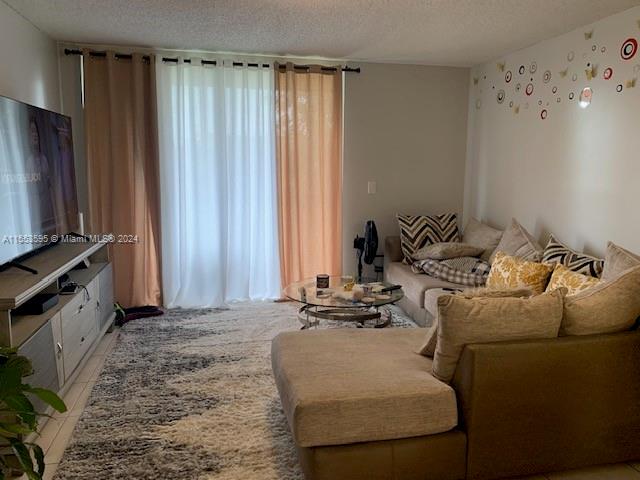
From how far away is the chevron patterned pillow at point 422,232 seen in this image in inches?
190

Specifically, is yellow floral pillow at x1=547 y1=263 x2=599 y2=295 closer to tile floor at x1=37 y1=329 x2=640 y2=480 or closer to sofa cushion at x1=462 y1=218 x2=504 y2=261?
tile floor at x1=37 y1=329 x2=640 y2=480

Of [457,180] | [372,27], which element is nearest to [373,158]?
[457,180]

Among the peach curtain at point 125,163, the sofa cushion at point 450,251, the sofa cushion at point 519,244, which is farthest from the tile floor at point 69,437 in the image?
the sofa cushion at point 450,251

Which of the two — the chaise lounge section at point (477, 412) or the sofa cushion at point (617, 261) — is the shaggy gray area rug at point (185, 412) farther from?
the sofa cushion at point (617, 261)

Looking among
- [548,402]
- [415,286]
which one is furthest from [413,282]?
[548,402]

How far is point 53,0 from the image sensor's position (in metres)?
3.15

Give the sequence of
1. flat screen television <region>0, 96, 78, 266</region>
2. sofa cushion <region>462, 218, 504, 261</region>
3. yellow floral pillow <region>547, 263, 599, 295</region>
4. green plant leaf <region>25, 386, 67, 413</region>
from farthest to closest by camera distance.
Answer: sofa cushion <region>462, 218, 504, 261</region> → yellow floral pillow <region>547, 263, 599, 295</region> → flat screen television <region>0, 96, 78, 266</region> → green plant leaf <region>25, 386, 67, 413</region>

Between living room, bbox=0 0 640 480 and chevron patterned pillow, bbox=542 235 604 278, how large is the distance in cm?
2

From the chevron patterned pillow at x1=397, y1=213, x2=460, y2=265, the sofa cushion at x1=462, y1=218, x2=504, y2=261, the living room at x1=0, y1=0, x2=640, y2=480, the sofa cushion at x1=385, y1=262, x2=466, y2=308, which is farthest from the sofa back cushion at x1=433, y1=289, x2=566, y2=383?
the chevron patterned pillow at x1=397, y1=213, x2=460, y2=265

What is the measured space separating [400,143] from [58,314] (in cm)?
350

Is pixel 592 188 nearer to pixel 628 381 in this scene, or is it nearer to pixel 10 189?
pixel 628 381

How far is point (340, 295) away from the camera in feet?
11.8

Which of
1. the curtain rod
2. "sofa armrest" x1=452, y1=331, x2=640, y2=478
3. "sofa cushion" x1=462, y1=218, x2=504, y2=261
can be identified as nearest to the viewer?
"sofa armrest" x1=452, y1=331, x2=640, y2=478

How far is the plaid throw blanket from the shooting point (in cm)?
397
